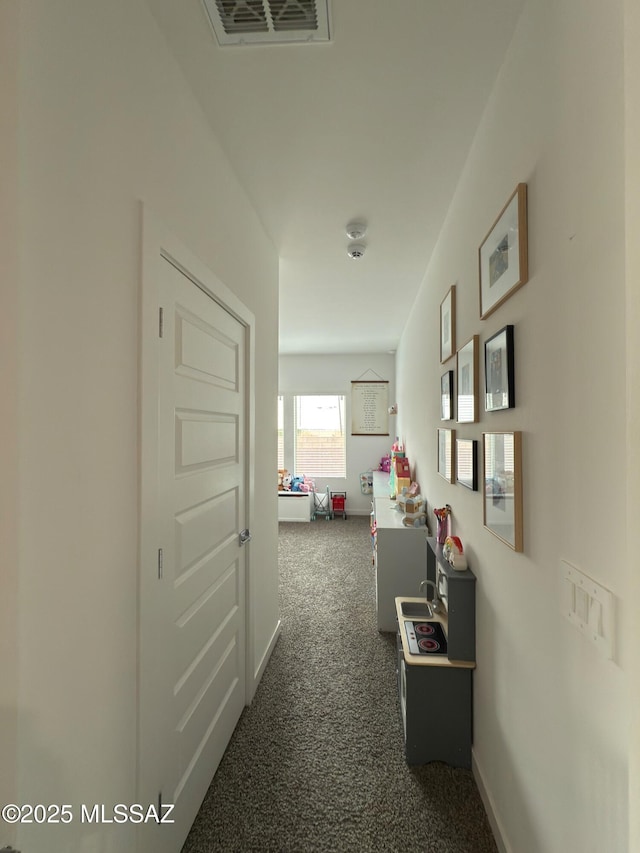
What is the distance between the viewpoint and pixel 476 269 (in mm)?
1604

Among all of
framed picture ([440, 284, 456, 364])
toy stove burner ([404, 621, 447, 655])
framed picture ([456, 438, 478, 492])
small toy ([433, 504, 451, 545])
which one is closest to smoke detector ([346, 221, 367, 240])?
framed picture ([440, 284, 456, 364])

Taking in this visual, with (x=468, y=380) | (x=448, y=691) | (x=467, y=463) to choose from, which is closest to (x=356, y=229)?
(x=468, y=380)

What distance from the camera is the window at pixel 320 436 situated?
642cm

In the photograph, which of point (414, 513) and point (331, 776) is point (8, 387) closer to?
point (331, 776)

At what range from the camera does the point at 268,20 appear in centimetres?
111

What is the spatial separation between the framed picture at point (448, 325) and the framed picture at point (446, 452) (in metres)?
0.41

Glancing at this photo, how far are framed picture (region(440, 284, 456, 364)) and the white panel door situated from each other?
1060 mm

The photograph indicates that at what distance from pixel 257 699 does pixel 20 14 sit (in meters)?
2.50

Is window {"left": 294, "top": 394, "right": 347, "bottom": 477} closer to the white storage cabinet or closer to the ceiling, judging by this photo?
the white storage cabinet

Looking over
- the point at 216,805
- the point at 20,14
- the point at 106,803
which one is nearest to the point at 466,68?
the point at 20,14

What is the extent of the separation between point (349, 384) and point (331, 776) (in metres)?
5.25

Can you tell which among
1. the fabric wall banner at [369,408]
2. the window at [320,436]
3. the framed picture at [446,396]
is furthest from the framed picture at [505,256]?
the window at [320,436]

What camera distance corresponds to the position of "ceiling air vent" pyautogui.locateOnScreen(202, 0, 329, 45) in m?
1.07

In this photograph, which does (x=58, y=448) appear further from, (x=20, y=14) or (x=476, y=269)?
(x=476, y=269)
